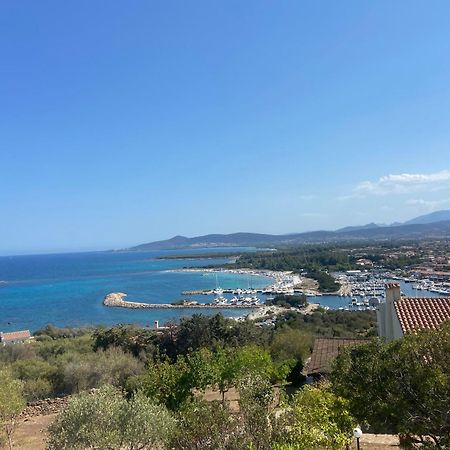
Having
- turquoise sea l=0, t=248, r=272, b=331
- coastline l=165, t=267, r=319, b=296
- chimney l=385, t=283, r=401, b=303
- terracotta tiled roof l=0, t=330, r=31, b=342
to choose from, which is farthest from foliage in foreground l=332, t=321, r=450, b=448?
coastline l=165, t=267, r=319, b=296

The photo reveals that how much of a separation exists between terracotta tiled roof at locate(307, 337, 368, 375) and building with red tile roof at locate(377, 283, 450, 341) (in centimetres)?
381

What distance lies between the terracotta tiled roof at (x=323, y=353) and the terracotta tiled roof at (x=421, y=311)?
4.36 m

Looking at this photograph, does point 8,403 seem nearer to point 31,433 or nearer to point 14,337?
point 31,433

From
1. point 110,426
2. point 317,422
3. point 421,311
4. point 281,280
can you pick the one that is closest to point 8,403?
point 110,426

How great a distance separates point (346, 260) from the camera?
14212 cm

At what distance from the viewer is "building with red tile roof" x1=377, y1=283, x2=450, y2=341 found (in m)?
12.0

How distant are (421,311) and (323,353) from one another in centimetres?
774

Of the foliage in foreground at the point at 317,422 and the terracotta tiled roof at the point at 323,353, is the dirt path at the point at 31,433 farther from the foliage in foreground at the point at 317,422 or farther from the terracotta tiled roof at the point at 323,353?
the foliage in foreground at the point at 317,422

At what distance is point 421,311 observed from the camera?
12586mm

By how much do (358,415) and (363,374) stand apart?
721 millimetres

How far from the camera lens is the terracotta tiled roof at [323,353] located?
17958 mm

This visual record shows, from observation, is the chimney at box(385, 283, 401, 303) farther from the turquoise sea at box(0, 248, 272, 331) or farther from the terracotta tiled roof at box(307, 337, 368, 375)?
the turquoise sea at box(0, 248, 272, 331)

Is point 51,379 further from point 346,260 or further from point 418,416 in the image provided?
point 346,260

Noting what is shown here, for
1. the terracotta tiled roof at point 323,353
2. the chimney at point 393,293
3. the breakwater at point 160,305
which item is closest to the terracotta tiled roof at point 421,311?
the chimney at point 393,293
